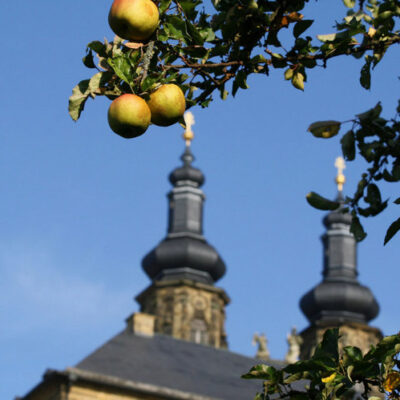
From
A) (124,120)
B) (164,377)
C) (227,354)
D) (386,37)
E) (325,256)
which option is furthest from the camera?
(325,256)

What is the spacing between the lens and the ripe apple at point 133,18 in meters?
3.98

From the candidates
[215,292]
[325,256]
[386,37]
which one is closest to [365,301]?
[325,256]

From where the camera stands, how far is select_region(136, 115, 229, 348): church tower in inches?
2153

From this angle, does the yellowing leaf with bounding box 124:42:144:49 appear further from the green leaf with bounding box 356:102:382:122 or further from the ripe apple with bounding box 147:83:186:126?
the green leaf with bounding box 356:102:382:122

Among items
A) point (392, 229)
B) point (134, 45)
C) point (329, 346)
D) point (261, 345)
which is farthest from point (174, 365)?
point (134, 45)

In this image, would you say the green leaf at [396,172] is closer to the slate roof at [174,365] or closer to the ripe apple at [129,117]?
the ripe apple at [129,117]

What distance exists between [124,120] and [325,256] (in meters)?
55.1

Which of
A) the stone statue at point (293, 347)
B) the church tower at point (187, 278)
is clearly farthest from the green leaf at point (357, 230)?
the church tower at point (187, 278)

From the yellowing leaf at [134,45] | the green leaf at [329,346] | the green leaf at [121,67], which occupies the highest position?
the yellowing leaf at [134,45]

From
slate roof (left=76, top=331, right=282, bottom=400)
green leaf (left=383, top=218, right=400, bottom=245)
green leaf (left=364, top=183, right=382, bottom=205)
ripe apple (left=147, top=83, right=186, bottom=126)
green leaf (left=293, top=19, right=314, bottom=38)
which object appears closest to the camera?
ripe apple (left=147, top=83, right=186, bottom=126)

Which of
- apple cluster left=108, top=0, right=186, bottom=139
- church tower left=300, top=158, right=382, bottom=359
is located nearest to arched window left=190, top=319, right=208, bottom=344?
church tower left=300, top=158, right=382, bottom=359

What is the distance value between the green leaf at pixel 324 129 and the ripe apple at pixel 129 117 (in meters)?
1.40

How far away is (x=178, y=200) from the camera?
56000mm

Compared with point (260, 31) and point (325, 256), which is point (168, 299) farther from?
point (260, 31)
